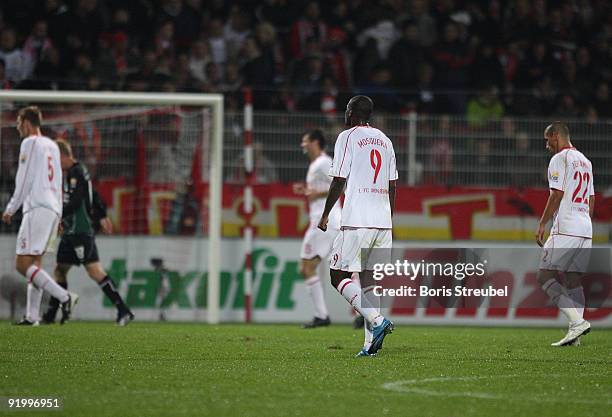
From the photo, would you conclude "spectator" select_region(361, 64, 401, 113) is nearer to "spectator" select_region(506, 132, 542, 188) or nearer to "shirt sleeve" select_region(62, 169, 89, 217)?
"spectator" select_region(506, 132, 542, 188)

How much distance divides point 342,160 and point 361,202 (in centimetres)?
41

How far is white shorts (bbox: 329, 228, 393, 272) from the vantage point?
979 cm

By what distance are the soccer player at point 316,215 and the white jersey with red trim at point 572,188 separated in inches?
143

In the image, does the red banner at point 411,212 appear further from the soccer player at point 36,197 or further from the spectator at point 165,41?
the soccer player at point 36,197

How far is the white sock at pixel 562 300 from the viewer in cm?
1155

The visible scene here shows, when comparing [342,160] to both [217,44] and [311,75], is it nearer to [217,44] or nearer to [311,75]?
[311,75]

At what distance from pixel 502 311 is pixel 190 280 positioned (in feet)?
15.7

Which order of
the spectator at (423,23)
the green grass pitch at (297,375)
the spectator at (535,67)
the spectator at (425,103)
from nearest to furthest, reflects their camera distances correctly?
the green grass pitch at (297,375)
the spectator at (425,103)
the spectator at (535,67)
the spectator at (423,23)

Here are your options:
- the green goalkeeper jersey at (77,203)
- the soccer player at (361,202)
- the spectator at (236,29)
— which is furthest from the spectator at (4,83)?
the soccer player at (361,202)

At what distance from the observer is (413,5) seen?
20594mm

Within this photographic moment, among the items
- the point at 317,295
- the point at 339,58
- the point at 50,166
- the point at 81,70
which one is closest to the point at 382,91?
the point at 339,58

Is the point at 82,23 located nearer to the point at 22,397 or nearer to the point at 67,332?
the point at 67,332

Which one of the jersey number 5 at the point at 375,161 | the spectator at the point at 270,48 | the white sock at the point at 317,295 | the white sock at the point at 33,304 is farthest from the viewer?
the spectator at the point at 270,48

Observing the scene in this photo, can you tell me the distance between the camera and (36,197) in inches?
535
